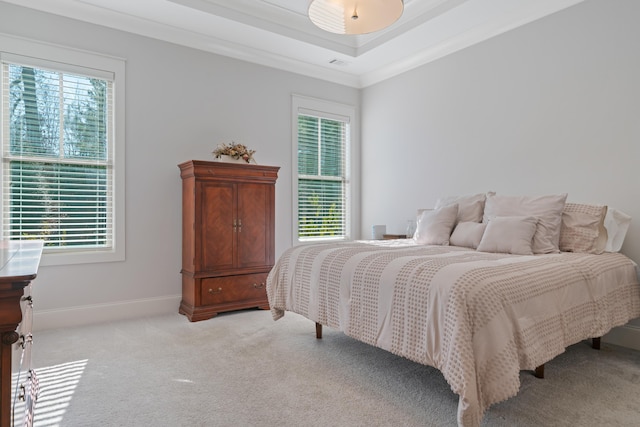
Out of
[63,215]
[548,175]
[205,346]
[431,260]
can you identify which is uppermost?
[548,175]

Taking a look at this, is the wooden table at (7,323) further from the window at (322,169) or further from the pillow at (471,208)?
the window at (322,169)

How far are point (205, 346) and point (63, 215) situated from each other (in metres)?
1.82

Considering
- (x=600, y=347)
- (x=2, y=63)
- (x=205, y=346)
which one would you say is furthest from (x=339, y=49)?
(x=600, y=347)

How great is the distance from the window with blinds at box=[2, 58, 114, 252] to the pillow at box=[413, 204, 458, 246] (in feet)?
9.54

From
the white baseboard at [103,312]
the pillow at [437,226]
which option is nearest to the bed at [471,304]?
the pillow at [437,226]

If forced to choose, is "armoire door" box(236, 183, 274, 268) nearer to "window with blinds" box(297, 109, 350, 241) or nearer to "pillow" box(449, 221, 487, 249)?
"window with blinds" box(297, 109, 350, 241)

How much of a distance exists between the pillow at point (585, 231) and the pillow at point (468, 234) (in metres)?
0.58

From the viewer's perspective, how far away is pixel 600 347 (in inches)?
115

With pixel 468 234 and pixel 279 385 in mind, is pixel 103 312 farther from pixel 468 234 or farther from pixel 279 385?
pixel 468 234

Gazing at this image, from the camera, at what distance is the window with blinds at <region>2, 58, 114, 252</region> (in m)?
3.30

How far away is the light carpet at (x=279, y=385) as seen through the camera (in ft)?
6.29

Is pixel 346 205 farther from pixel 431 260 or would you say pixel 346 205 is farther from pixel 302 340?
pixel 431 260

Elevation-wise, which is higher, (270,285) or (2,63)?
(2,63)

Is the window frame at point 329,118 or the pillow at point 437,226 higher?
the window frame at point 329,118
